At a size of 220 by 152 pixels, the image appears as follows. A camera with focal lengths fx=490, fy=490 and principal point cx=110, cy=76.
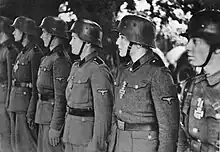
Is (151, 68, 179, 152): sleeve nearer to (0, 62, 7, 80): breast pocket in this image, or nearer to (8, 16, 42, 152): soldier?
(8, 16, 42, 152): soldier

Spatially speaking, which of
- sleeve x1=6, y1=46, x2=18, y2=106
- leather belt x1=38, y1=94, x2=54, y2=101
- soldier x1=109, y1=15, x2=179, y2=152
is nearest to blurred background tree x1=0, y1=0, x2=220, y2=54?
sleeve x1=6, y1=46, x2=18, y2=106

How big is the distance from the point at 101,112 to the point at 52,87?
1142 mm

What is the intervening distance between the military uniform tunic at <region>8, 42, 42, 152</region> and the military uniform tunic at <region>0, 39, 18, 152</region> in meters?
0.35

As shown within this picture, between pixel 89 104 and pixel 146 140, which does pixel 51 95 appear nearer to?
pixel 89 104

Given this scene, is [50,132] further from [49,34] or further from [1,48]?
[1,48]

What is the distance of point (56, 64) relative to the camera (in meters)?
5.51

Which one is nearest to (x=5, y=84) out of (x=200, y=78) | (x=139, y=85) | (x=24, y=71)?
(x=24, y=71)

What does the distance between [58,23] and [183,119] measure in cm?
243

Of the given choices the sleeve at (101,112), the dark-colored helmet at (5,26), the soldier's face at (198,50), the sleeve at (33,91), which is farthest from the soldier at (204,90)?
the dark-colored helmet at (5,26)

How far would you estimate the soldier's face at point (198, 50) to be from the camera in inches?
149

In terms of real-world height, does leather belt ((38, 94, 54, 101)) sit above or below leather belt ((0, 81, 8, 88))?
above

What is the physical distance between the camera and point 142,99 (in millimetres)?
4188

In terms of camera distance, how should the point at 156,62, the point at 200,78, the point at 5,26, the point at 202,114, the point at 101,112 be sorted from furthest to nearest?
the point at 5,26 → the point at 101,112 → the point at 156,62 → the point at 200,78 → the point at 202,114

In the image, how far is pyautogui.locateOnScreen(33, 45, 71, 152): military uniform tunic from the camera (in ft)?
17.8
